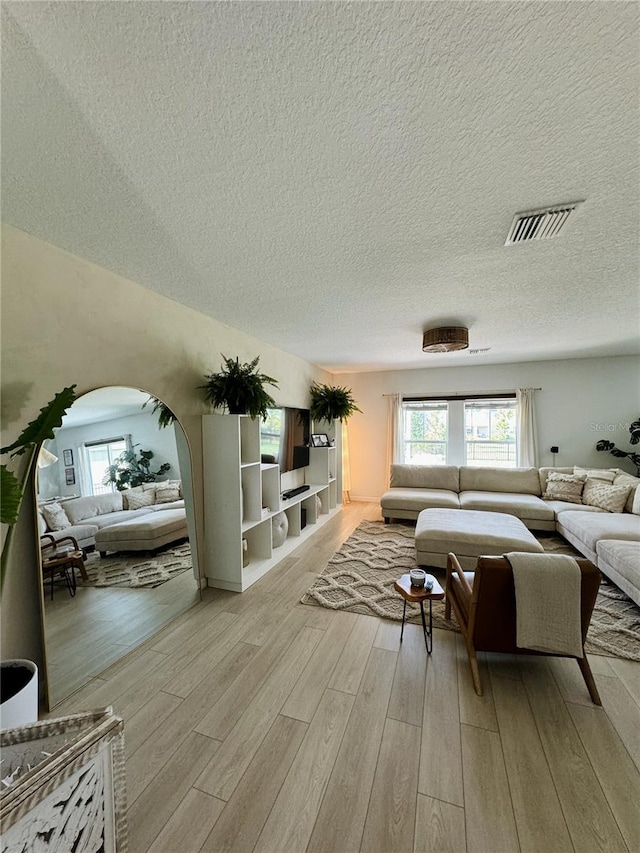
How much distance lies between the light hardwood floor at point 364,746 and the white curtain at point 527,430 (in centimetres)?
377

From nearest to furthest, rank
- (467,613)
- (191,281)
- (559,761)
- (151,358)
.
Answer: (559,761) < (467,613) < (191,281) < (151,358)

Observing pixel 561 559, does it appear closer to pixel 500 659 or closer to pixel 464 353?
pixel 500 659

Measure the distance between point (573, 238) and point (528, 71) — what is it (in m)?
1.18

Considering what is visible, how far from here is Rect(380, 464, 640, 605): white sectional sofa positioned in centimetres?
278

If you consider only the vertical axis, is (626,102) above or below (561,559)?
above

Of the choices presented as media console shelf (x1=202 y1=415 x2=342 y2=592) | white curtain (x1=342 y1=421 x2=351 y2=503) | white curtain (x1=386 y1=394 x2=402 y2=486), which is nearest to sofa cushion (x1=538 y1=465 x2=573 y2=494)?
white curtain (x1=386 y1=394 x2=402 y2=486)

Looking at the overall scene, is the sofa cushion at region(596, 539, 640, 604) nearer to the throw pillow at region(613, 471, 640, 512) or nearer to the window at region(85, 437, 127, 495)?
the throw pillow at region(613, 471, 640, 512)

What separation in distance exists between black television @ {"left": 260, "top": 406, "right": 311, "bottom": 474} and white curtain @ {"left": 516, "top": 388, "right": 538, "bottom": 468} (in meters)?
3.54

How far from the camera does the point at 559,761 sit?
1405 mm

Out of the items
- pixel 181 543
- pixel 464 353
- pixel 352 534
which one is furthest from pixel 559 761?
pixel 464 353

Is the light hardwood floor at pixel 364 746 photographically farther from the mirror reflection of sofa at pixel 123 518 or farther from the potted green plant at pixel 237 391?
the potted green plant at pixel 237 391

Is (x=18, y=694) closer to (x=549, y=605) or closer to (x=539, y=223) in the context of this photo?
(x=549, y=605)

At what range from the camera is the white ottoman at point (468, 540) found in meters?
3.02

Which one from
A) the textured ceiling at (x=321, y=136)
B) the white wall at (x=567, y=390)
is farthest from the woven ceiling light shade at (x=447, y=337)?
the white wall at (x=567, y=390)
